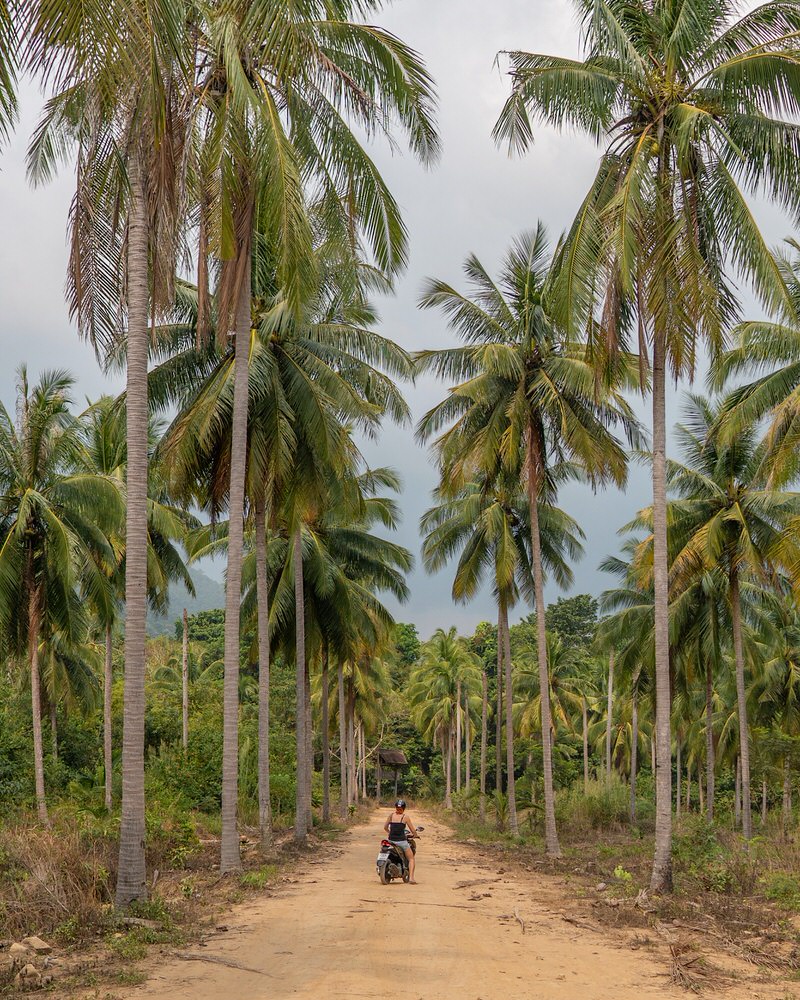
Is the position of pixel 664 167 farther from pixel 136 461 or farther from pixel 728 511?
pixel 728 511

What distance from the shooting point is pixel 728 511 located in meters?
24.5

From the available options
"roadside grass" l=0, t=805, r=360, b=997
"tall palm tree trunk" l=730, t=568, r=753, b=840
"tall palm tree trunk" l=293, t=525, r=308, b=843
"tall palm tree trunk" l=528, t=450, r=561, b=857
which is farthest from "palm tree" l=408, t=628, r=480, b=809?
"roadside grass" l=0, t=805, r=360, b=997

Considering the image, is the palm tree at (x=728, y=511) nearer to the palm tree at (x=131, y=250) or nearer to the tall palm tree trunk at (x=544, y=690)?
the tall palm tree trunk at (x=544, y=690)

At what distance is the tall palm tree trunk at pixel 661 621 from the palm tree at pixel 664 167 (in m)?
0.02

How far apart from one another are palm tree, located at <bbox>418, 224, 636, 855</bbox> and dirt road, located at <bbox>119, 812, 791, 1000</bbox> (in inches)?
370

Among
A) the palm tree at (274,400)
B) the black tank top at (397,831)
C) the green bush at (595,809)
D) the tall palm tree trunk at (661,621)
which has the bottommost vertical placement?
the green bush at (595,809)

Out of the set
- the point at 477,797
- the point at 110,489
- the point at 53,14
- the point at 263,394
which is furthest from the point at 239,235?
the point at 477,797

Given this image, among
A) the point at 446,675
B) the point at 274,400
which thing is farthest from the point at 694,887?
the point at 446,675

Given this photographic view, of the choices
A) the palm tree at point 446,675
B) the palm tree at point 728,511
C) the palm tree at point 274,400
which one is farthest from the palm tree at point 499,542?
the palm tree at point 446,675

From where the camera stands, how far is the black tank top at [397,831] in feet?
48.9

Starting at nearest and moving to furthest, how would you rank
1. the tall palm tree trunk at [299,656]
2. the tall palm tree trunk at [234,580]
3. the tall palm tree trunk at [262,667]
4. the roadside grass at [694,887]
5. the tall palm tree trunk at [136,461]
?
the roadside grass at [694,887]
the tall palm tree trunk at [136,461]
the tall palm tree trunk at [234,580]
the tall palm tree trunk at [262,667]
the tall palm tree trunk at [299,656]

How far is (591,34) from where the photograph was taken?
44.6ft

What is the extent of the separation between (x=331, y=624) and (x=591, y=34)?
58.6 feet

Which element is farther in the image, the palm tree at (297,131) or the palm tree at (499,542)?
the palm tree at (499,542)
